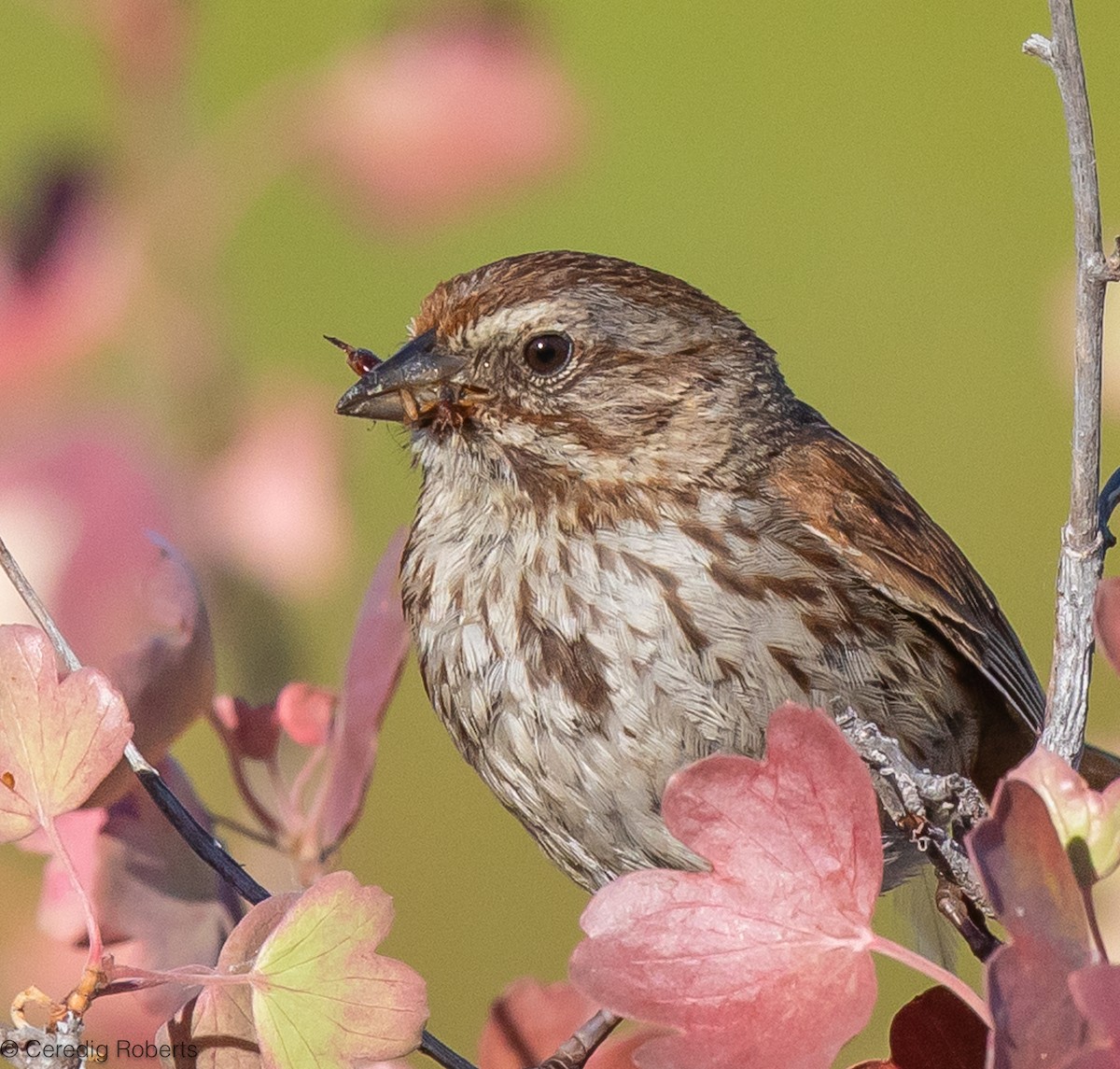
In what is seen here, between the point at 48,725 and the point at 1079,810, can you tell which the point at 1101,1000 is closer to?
the point at 1079,810

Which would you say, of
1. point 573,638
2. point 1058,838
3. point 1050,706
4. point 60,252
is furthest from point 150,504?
point 1058,838

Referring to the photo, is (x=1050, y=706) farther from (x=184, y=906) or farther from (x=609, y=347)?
(x=609, y=347)

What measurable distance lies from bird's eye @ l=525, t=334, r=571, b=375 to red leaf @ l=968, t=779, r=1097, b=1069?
966 mm

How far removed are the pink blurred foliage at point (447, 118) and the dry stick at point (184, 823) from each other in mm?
1008

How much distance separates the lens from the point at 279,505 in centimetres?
157

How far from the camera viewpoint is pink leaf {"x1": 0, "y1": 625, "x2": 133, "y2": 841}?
73 cm

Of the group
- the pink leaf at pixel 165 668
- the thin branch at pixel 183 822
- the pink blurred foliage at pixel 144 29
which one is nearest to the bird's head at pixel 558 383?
the pink blurred foliage at pixel 144 29

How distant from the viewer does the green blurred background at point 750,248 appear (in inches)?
130

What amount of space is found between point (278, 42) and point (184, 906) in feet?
13.1

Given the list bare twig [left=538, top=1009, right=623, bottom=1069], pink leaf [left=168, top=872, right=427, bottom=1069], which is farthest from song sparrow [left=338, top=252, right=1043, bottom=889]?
pink leaf [left=168, top=872, right=427, bottom=1069]

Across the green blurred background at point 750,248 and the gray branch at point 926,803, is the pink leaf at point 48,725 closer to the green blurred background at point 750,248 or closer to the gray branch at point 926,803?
the gray branch at point 926,803

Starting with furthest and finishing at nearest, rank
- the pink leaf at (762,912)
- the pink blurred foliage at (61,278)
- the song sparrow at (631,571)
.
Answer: the pink blurred foliage at (61,278), the song sparrow at (631,571), the pink leaf at (762,912)

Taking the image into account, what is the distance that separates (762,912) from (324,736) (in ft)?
1.60

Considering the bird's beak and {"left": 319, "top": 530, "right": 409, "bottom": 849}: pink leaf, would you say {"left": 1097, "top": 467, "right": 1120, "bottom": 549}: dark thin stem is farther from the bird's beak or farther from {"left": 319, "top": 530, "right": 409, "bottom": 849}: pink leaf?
the bird's beak
